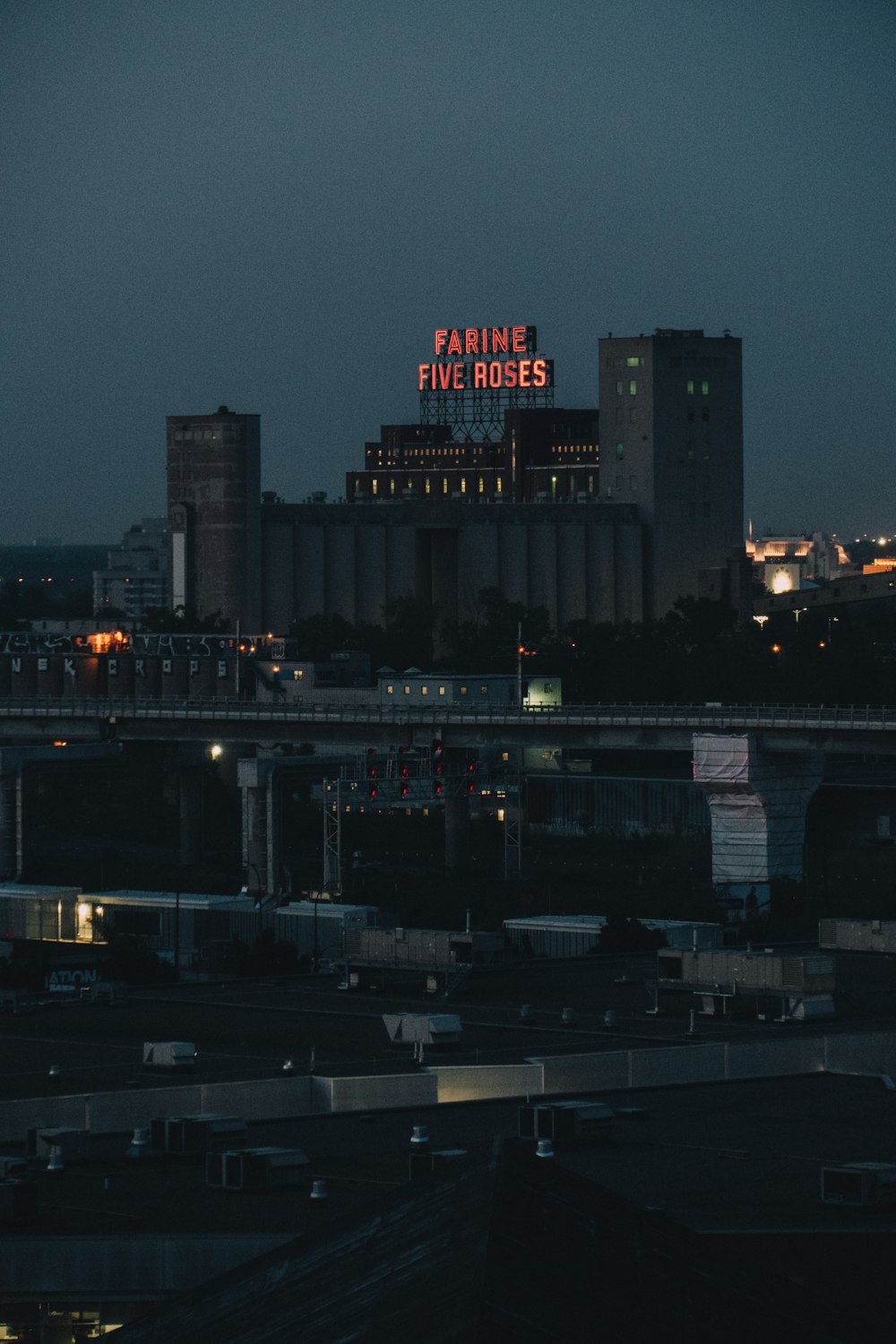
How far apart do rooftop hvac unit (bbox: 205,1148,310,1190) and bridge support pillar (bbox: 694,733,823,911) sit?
88.5 metres

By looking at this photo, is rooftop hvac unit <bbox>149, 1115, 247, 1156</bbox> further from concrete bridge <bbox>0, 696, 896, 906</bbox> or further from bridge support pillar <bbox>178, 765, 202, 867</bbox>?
bridge support pillar <bbox>178, 765, 202, 867</bbox>

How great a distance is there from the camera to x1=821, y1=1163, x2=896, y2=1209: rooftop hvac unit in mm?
42719

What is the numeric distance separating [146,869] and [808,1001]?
270 feet

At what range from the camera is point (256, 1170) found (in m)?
45.3

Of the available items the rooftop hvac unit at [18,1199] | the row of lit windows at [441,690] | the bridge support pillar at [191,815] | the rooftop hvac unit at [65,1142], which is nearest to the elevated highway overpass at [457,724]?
the bridge support pillar at [191,815]

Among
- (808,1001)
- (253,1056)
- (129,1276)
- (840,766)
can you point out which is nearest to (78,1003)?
(253,1056)

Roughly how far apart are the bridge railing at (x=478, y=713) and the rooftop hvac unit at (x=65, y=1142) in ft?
284

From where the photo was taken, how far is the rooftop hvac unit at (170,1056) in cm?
6506

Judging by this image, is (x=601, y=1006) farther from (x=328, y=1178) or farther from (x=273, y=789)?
(x=273, y=789)

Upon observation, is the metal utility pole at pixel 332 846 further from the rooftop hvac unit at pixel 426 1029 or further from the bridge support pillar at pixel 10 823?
the rooftop hvac unit at pixel 426 1029

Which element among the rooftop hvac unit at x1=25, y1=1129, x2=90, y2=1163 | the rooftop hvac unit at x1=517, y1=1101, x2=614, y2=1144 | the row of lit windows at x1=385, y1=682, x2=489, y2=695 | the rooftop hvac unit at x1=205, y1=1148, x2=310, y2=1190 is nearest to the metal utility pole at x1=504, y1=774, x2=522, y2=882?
the row of lit windows at x1=385, y1=682, x2=489, y2=695

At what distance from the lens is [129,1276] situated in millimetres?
39031

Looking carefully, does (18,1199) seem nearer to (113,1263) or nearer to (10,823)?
(113,1263)

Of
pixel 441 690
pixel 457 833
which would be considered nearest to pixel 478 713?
pixel 457 833
